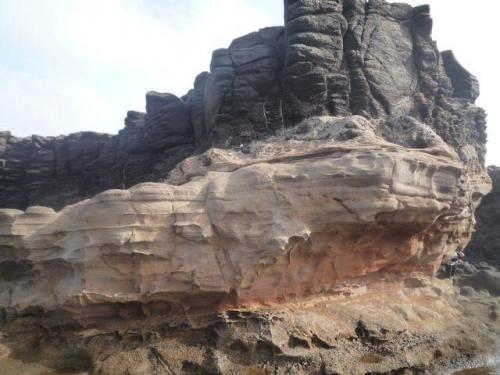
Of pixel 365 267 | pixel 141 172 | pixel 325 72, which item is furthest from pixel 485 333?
pixel 141 172

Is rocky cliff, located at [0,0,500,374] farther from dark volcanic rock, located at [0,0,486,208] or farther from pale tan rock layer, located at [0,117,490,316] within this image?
dark volcanic rock, located at [0,0,486,208]

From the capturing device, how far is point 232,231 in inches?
295

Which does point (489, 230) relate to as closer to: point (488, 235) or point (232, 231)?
point (488, 235)

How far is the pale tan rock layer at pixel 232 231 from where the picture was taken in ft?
24.1

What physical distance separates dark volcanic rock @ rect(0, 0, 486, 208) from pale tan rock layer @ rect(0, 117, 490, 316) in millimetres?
2613

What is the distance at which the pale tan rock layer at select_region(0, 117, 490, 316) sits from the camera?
24.1ft

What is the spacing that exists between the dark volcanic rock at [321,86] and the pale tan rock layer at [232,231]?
2.61 metres

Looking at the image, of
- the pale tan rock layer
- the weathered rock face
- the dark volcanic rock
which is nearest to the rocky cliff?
the pale tan rock layer

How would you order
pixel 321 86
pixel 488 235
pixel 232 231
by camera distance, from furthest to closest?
pixel 488 235
pixel 321 86
pixel 232 231

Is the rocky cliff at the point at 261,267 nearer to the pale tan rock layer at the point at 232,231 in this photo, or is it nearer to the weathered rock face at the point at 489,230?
the pale tan rock layer at the point at 232,231

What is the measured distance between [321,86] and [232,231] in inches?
244

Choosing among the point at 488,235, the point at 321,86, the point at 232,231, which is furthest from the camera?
the point at 488,235

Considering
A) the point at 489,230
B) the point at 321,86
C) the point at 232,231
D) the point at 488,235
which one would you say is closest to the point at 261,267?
the point at 232,231

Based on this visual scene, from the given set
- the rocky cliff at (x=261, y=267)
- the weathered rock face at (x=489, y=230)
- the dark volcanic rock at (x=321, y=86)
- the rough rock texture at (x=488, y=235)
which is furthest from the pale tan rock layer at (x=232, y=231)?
the weathered rock face at (x=489, y=230)
